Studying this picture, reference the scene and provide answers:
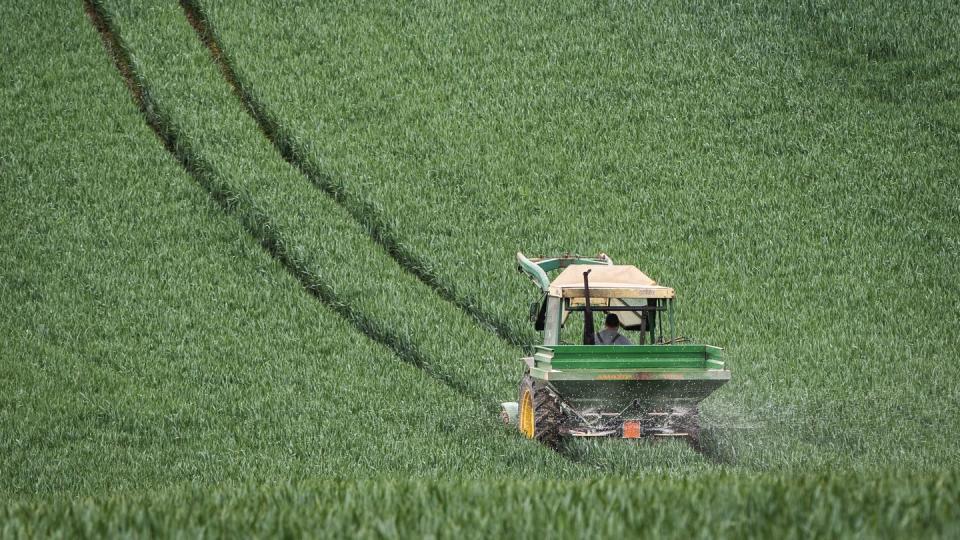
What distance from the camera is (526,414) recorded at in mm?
12680

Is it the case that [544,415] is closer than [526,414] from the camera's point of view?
Yes

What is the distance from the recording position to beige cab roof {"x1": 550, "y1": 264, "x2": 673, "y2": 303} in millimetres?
12188

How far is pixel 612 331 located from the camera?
495 inches

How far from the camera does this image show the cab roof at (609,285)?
12188 millimetres

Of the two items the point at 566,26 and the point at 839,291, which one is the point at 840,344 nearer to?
the point at 839,291

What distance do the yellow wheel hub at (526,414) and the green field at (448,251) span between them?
49 cm

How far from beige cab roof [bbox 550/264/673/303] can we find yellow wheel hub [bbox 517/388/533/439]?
1234mm

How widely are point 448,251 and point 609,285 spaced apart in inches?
293

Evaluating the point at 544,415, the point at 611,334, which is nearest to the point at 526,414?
the point at 544,415

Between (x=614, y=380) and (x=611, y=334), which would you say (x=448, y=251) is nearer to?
(x=611, y=334)

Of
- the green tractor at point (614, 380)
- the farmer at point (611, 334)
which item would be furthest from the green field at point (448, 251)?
the farmer at point (611, 334)

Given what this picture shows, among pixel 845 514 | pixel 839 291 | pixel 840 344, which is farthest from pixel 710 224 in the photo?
pixel 845 514

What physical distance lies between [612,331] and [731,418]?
2054mm

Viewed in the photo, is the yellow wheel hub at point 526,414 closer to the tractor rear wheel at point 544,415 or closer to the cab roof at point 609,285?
the tractor rear wheel at point 544,415
